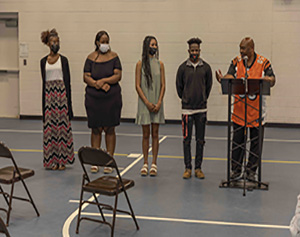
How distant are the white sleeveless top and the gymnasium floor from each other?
121 centimetres

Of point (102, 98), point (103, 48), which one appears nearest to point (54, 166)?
point (102, 98)

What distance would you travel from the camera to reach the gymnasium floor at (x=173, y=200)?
4.02 metres

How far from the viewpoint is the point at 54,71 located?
6023mm

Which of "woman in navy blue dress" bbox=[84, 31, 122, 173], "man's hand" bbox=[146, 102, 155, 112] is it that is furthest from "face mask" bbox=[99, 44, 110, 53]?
"man's hand" bbox=[146, 102, 155, 112]

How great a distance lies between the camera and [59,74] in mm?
6039

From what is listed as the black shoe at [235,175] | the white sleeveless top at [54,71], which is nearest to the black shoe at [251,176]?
the black shoe at [235,175]

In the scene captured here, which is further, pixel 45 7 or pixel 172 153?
pixel 45 7

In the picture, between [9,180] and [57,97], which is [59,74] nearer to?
[57,97]

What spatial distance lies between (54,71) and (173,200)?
235 cm

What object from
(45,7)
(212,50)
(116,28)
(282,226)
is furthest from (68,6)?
(282,226)

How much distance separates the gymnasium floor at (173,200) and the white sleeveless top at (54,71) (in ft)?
3.98

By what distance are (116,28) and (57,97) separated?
16.0 feet

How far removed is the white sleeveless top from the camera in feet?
19.8

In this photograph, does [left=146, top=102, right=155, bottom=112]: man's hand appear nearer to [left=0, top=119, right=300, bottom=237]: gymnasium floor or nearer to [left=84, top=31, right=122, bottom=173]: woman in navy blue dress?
[left=84, top=31, right=122, bottom=173]: woman in navy blue dress
